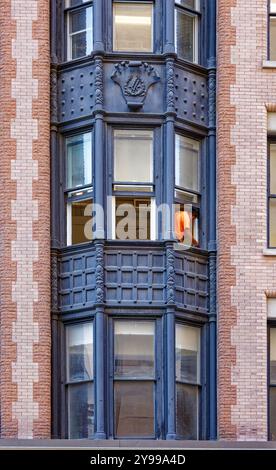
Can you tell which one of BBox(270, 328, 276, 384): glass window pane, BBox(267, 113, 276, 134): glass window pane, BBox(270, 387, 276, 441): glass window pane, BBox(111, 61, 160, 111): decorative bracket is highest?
BBox(111, 61, 160, 111): decorative bracket

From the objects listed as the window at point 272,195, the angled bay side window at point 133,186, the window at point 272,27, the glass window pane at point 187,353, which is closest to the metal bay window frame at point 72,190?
the angled bay side window at point 133,186

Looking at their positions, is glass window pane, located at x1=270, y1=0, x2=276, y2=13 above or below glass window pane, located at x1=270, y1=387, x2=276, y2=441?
above

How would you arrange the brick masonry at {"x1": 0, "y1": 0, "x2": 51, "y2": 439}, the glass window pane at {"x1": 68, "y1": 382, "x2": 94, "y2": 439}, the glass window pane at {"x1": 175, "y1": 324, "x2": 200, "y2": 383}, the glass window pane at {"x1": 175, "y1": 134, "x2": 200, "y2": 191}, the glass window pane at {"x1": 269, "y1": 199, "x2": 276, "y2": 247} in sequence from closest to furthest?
the brick masonry at {"x1": 0, "y1": 0, "x2": 51, "y2": 439} → the glass window pane at {"x1": 68, "y1": 382, "x2": 94, "y2": 439} → the glass window pane at {"x1": 175, "y1": 324, "x2": 200, "y2": 383} → the glass window pane at {"x1": 175, "y1": 134, "x2": 200, "y2": 191} → the glass window pane at {"x1": 269, "y1": 199, "x2": 276, "y2": 247}

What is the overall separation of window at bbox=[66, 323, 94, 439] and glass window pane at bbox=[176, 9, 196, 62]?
5282 millimetres

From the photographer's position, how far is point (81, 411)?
23.9 meters

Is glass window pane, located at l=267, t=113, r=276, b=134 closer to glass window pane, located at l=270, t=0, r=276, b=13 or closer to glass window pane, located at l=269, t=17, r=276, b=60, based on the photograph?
glass window pane, located at l=269, t=17, r=276, b=60

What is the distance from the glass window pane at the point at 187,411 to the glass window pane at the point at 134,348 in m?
0.65

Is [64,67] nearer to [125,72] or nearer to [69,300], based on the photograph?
[125,72]

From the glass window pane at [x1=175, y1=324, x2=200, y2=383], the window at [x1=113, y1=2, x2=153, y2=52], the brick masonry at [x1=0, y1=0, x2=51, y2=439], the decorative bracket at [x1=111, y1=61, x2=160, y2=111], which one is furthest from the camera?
the window at [x1=113, y1=2, x2=153, y2=52]

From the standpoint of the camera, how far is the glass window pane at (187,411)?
939 inches

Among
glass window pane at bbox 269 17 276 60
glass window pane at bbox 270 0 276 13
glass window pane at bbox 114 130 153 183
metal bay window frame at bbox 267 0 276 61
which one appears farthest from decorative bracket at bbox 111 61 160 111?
glass window pane at bbox 270 0 276 13

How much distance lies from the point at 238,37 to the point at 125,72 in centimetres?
220

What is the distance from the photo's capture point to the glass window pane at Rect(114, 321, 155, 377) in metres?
23.9

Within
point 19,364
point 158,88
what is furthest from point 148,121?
point 19,364
